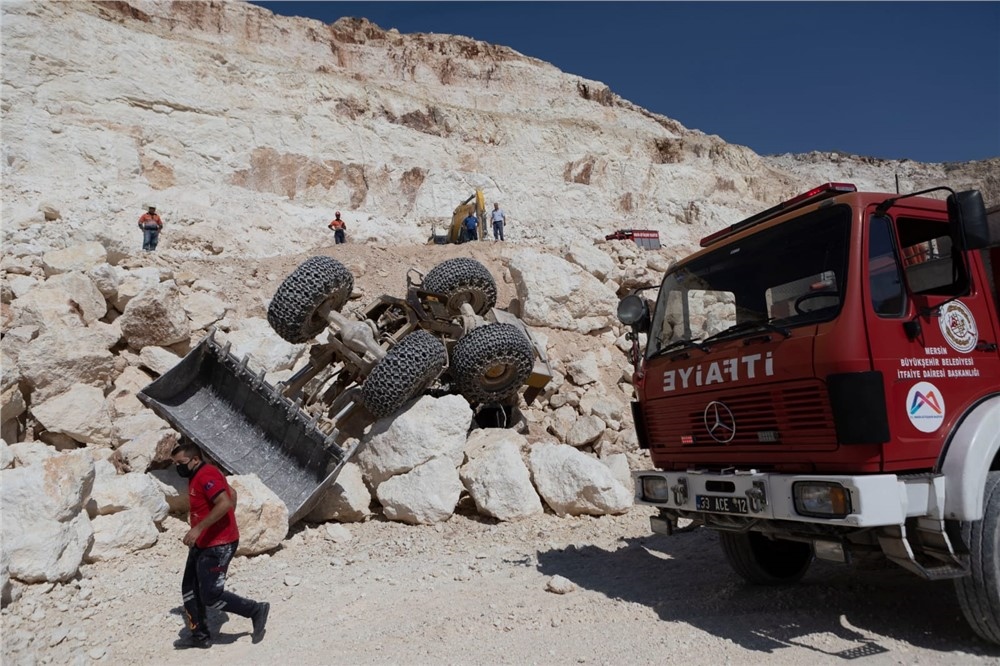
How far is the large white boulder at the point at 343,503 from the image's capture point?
5.66 meters

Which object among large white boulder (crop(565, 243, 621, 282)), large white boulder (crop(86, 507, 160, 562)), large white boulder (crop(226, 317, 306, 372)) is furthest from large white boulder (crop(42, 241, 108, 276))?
large white boulder (crop(565, 243, 621, 282))

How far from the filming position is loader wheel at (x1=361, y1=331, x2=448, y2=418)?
5.79m

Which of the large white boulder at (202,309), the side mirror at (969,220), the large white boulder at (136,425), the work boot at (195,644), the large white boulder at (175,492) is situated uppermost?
the large white boulder at (202,309)

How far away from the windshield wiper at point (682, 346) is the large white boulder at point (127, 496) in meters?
4.08

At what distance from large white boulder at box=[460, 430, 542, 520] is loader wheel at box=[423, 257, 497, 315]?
78.9 inches

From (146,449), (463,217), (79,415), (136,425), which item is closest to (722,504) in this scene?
(146,449)

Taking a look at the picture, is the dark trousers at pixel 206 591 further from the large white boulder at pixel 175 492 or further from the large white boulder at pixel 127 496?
the large white boulder at pixel 175 492

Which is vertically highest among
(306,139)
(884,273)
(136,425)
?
(306,139)

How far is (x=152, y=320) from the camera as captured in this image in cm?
735

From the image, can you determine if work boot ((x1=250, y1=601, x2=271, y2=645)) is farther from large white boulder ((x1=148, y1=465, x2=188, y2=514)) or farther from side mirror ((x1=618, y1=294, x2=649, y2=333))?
side mirror ((x1=618, y1=294, x2=649, y2=333))

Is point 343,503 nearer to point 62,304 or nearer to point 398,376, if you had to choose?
point 398,376

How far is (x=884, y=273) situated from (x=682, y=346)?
119cm

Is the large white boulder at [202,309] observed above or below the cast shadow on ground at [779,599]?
above

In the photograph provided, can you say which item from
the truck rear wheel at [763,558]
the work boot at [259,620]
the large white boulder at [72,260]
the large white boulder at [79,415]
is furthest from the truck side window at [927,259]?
the large white boulder at [72,260]
